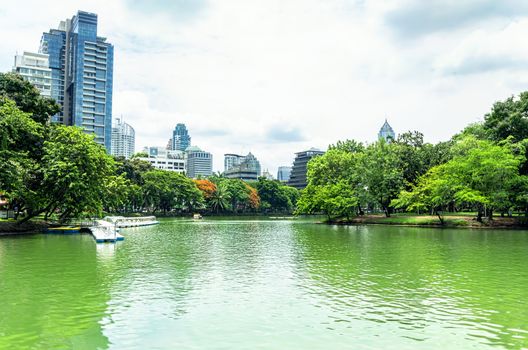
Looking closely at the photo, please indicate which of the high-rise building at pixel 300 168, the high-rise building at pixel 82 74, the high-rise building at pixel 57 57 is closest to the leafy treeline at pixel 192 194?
the high-rise building at pixel 300 168

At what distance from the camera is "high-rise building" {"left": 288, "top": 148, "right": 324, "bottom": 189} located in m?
171

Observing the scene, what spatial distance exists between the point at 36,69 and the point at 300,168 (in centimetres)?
9998

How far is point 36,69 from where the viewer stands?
5650 inches

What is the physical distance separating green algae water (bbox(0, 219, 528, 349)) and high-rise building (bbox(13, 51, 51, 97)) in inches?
5420

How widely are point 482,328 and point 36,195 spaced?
38.2m

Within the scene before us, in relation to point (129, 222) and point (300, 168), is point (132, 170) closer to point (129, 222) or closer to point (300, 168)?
point (129, 222)

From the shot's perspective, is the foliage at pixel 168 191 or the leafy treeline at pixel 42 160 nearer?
the leafy treeline at pixel 42 160

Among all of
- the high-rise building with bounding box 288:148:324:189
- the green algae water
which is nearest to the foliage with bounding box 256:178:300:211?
the high-rise building with bounding box 288:148:324:189

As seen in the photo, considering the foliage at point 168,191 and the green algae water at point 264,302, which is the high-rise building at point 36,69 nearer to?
the foliage at point 168,191

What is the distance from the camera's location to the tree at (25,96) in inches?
1615

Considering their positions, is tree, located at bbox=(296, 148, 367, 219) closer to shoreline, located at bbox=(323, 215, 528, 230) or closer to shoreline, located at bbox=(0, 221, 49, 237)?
shoreline, located at bbox=(323, 215, 528, 230)

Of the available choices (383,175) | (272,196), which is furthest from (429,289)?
(272,196)

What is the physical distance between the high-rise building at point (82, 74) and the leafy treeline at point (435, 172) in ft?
335

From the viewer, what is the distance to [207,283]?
52.9 feet
